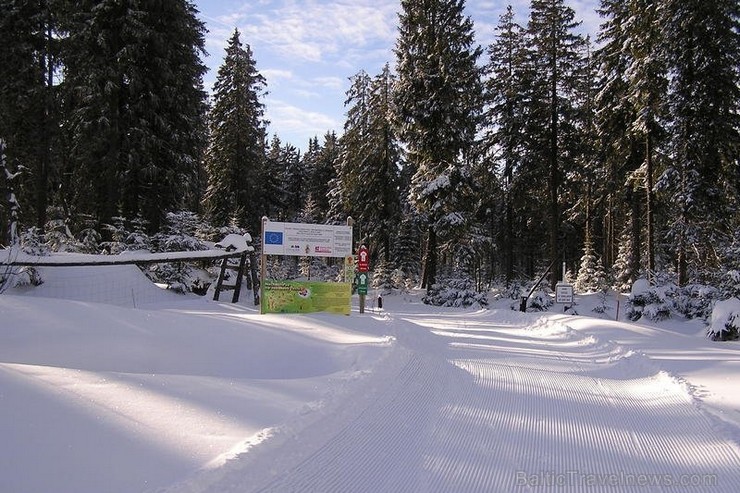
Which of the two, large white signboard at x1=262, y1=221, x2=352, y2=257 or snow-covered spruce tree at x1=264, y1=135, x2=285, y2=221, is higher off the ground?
snow-covered spruce tree at x1=264, y1=135, x2=285, y2=221

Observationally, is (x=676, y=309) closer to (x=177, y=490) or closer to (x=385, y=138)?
(x=177, y=490)

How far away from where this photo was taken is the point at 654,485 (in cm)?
437

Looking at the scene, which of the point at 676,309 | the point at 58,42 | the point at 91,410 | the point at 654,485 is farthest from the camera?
the point at 58,42

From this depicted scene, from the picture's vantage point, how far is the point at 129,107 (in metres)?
21.1

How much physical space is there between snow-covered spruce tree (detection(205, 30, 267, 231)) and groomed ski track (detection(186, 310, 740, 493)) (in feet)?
91.3

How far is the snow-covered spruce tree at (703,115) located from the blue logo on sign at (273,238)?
589 inches

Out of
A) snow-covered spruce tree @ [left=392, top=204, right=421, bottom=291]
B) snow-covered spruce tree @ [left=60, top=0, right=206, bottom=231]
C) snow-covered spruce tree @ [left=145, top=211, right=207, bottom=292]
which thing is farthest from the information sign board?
snow-covered spruce tree @ [left=392, top=204, right=421, bottom=291]

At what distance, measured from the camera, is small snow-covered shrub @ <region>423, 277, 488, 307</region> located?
80.9 feet

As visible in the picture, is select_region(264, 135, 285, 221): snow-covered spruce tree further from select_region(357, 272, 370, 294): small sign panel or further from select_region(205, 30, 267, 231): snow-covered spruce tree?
select_region(357, 272, 370, 294): small sign panel

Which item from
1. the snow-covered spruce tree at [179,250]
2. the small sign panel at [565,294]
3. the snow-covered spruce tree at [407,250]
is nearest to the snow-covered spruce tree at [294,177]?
the snow-covered spruce tree at [407,250]

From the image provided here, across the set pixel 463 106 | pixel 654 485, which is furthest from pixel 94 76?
pixel 654 485

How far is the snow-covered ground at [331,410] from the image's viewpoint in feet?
13.6

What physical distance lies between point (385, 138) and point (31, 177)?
18.5 meters

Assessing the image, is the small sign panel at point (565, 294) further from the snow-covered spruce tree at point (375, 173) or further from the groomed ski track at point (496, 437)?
the snow-covered spruce tree at point (375, 173)
